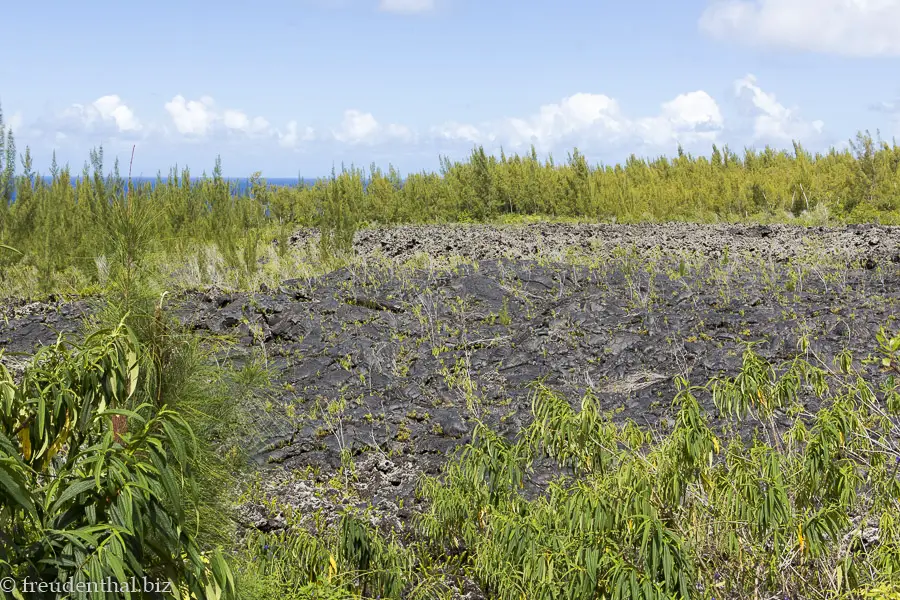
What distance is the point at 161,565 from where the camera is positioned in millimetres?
1652

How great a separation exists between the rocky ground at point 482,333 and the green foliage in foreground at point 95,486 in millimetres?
2107

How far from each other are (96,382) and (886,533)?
2868mm

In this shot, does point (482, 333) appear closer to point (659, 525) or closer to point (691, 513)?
point (691, 513)

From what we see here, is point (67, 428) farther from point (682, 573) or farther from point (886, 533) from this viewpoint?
point (886, 533)

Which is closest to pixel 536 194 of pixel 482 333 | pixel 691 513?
pixel 482 333

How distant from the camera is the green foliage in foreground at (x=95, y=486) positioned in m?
1.35

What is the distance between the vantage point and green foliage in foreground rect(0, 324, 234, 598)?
4.42 ft
